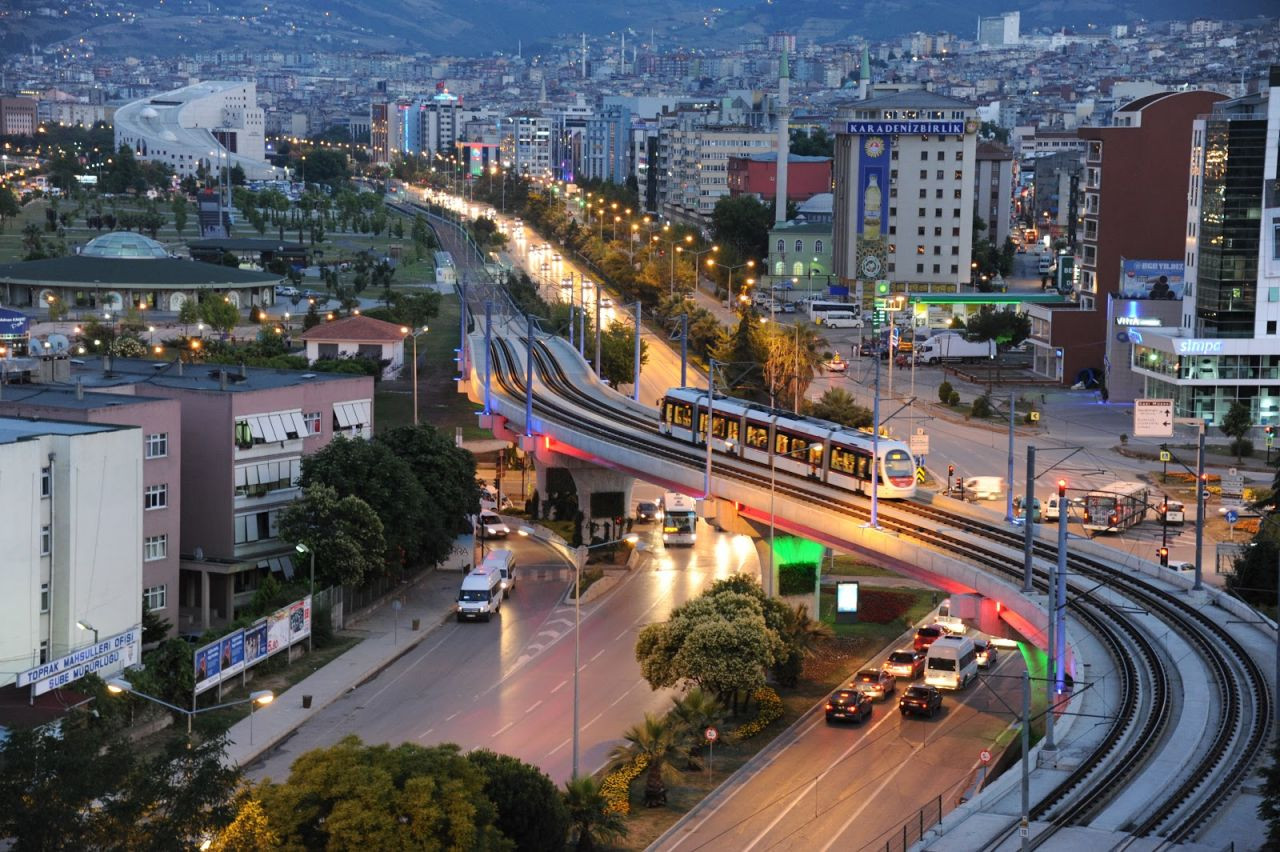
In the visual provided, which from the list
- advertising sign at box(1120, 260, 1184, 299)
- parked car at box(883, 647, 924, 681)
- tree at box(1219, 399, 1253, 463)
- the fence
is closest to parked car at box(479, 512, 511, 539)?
parked car at box(883, 647, 924, 681)

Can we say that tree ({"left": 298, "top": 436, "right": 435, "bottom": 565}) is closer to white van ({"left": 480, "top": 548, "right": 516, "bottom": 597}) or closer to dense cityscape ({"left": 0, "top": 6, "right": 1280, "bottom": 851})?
dense cityscape ({"left": 0, "top": 6, "right": 1280, "bottom": 851})

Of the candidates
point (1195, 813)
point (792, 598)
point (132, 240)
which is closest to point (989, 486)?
point (792, 598)

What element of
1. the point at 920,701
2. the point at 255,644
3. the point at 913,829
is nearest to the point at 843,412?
the point at 920,701

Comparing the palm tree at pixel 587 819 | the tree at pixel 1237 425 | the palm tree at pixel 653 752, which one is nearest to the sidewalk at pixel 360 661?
the palm tree at pixel 587 819

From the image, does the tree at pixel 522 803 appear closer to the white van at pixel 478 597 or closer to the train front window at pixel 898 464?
the white van at pixel 478 597

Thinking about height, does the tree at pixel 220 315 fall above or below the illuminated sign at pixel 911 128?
below
